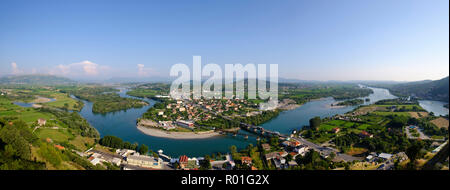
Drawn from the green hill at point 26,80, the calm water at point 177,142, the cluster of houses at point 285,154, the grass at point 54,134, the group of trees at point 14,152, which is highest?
the green hill at point 26,80

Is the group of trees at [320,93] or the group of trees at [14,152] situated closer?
the group of trees at [14,152]

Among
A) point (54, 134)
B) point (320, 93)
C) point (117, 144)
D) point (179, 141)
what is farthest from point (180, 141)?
point (320, 93)

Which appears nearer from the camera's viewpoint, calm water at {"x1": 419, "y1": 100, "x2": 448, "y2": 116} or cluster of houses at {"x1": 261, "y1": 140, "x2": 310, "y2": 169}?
cluster of houses at {"x1": 261, "y1": 140, "x2": 310, "y2": 169}

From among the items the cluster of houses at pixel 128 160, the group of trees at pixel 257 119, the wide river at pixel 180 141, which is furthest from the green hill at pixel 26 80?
the group of trees at pixel 257 119

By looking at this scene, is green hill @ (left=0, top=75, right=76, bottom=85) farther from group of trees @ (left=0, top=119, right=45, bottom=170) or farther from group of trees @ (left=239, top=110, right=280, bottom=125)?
group of trees @ (left=0, top=119, right=45, bottom=170)

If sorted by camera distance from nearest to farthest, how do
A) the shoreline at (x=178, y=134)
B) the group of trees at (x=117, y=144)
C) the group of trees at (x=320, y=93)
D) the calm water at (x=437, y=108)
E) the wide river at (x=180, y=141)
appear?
the group of trees at (x=117, y=144)
the wide river at (x=180, y=141)
the shoreline at (x=178, y=134)
the calm water at (x=437, y=108)
the group of trees at (x=320, y=93)

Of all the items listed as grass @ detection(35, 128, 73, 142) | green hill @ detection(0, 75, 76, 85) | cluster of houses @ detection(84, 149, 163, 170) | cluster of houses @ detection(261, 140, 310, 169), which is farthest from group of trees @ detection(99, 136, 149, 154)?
green hill @ detection(0, 75, 76, 85)

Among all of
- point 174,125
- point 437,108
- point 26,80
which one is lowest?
point 174,125

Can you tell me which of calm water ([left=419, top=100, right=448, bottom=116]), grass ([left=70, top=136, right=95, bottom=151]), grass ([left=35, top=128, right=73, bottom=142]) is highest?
grass ([left=35, top=128, right=73, bottom=142])

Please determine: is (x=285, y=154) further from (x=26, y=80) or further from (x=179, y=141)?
(x=26, y=80)

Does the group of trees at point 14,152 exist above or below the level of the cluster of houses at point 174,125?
above

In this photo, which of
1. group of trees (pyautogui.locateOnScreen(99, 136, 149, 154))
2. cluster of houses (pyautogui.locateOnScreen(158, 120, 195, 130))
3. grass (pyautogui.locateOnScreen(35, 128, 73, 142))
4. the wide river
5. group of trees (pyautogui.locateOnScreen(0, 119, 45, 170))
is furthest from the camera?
cluster of houses (pyautogui.locateOnScreen(158, 120, 195, 130))

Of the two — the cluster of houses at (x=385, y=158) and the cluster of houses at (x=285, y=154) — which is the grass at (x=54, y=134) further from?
the cluster of houses at (x=385, y=158)
